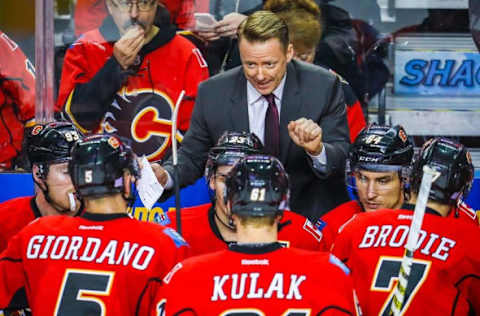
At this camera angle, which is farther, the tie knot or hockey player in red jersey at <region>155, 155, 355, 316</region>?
the tie knot

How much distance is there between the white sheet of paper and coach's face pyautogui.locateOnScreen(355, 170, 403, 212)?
3.44ft

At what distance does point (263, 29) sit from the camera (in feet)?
15.8

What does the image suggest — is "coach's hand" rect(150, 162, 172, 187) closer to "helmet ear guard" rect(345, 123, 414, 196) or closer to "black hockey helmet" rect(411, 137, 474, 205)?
"helmet ear guard" rect(345, 123, 414, 196)

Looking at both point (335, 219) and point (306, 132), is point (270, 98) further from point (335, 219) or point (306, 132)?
point (335, 219)

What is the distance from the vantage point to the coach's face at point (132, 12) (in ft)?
19.4

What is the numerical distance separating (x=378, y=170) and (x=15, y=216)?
1.83 metres

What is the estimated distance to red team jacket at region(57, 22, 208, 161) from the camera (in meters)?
6.00

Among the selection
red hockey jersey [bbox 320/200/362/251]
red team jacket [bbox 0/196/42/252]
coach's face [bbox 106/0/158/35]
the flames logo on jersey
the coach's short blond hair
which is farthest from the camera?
the flames logo on jersey

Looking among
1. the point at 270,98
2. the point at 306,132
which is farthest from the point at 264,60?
the point at 306,132

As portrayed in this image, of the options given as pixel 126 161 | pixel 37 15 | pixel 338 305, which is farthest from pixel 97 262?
pixel 37 15

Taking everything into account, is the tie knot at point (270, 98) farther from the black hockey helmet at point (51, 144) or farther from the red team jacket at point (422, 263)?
the red team jacket at point (422, 263)

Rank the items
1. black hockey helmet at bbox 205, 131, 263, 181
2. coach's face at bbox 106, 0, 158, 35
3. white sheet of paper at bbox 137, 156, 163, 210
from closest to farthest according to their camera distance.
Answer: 1. white sheet of paper at bbox 137, 156, 163, 210
2. black hockey helmet at bbox 205, 131, 263, 181
3. coach's face at bbox 106, 0, 158, 35

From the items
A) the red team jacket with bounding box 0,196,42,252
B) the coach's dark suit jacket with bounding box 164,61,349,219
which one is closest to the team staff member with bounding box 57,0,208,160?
the coach's dark suit jacket with bounding box 164,61,349,219

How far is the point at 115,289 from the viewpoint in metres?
3.66
